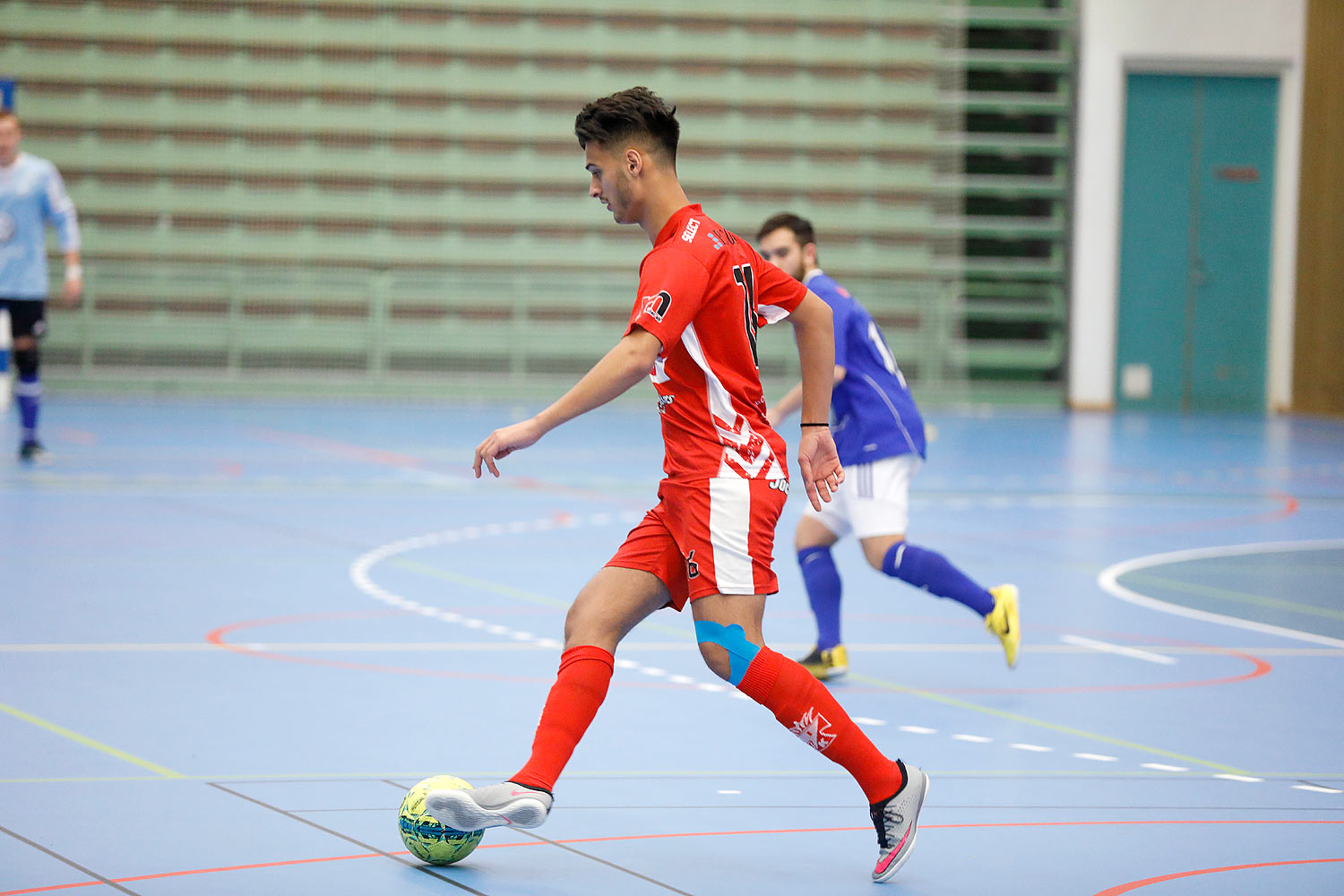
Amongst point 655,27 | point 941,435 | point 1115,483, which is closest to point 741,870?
point 1115,483

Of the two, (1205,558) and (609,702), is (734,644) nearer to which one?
(609,702)

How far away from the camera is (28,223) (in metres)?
10.8

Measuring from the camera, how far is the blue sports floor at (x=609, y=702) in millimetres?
3393

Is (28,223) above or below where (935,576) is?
above

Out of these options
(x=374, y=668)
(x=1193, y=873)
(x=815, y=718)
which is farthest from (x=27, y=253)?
(x=1193, y=873)

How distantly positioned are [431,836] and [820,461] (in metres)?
1.21

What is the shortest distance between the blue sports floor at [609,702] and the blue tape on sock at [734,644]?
43 cm

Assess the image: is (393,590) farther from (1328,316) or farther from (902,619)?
(1328,316)

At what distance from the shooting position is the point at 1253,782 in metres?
4.14

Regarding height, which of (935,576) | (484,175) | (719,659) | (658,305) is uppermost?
(484,175)

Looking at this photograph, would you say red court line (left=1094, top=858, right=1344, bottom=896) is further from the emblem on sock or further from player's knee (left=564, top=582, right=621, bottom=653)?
player's knee (left=564, top=582, right=621, bottom=653)

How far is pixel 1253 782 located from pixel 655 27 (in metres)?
16.0

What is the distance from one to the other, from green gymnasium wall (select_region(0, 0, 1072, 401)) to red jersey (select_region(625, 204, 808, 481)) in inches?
590

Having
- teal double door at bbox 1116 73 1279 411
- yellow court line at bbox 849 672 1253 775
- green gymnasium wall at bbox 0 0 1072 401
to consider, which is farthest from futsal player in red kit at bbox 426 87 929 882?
teal double door at bbox 1116 73 1279 411
